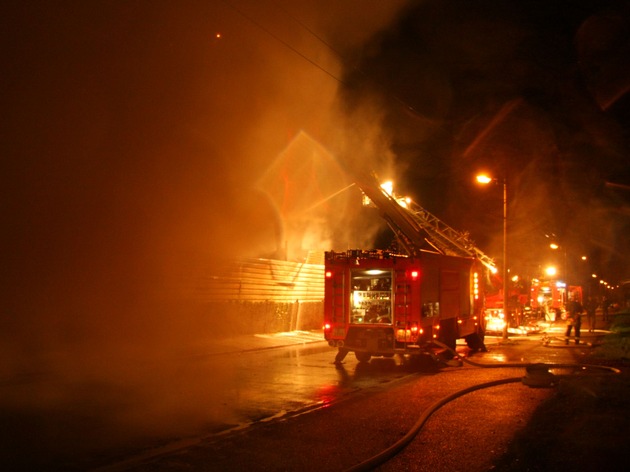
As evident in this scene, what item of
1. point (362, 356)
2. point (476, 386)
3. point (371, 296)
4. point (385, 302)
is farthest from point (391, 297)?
point (476, 386)

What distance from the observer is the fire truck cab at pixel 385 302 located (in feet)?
32.3

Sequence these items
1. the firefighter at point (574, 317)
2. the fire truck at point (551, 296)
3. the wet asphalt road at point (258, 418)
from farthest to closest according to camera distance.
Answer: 1. the fire truck at point (551, 296)
2. the firefighter at point (574, 317)
3. the wet asphalt road at point (258, 418)

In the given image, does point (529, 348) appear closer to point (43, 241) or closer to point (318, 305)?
point (318, 305)

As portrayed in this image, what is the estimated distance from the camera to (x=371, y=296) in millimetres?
10398

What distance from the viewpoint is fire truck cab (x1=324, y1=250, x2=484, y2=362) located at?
986cm

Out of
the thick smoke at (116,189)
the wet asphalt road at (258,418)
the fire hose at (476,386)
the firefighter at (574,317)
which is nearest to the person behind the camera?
the fire hose at (476,386)

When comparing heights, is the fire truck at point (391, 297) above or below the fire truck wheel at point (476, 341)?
above

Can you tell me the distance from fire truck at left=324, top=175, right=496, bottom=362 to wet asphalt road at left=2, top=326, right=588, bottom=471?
0.58m

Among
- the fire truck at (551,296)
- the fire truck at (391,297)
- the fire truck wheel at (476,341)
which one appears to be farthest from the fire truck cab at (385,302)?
the fire truck at (551,296)

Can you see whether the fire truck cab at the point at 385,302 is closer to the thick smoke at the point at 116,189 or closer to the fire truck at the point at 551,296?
the thick smoke at the point at 116,189

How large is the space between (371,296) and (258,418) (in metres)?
4.69

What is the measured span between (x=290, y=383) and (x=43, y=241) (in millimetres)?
5354

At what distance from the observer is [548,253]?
35.1 meters

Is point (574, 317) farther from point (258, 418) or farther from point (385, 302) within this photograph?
point (258, 418)
